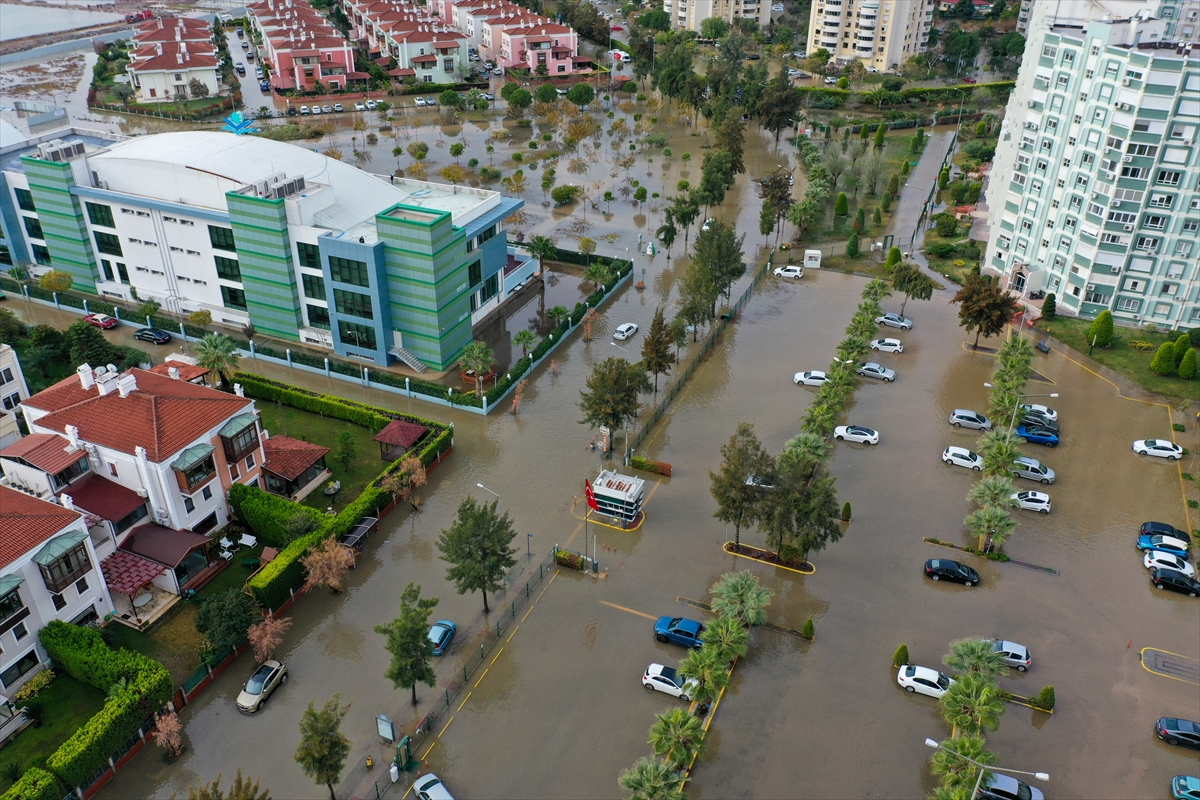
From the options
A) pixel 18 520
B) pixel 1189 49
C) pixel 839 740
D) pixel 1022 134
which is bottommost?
pixel 839 740

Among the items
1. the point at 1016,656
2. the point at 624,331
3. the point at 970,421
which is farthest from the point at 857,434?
the point at 624,331

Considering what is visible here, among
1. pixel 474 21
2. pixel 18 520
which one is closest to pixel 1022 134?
pixel 18 520

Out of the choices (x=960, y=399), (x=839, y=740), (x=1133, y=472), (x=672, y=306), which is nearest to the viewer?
(x=839, y=740)

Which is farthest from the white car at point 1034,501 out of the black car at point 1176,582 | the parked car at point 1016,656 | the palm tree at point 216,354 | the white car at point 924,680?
the palm tree at point 216,354

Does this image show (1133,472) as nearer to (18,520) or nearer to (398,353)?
(398,353)

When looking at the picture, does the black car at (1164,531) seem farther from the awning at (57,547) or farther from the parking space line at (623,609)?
the awning at (57,547)

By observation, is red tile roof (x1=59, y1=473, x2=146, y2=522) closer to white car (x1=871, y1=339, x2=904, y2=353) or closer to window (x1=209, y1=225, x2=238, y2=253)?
window (x1=209, y1=225, x2=238, y2=253)
